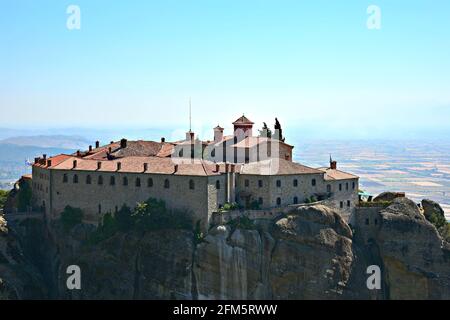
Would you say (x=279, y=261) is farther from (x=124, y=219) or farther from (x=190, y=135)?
(x=190, y=135)

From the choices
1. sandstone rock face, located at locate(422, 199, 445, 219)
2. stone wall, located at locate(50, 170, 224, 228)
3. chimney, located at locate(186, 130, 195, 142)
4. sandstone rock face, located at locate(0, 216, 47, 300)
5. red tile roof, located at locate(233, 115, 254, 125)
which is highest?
red tile roof, located at locate(233, 115, 254, 125)

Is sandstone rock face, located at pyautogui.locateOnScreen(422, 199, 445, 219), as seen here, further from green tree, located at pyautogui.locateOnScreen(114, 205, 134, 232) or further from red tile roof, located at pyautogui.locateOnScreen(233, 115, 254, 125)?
green tree, located at pyautogui.locateOnScreen(114, 205, 134, 232)

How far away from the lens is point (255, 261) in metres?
80.4

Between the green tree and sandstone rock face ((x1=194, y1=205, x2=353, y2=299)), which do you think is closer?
sandstone rock face ((x1=194, y1=205, x2=353, y2=299))

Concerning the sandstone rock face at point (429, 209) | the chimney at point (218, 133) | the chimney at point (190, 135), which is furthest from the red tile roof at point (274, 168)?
the sandstone rock face at point (429, 209)

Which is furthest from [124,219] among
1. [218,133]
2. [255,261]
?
[218,133]

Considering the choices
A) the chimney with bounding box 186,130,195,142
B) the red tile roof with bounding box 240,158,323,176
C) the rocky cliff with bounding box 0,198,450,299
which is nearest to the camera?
the rocky cliff with bounding box 0,198,450,299

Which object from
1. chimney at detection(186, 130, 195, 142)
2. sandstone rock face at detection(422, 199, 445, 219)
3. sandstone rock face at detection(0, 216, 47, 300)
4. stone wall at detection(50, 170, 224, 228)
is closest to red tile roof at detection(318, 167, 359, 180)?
sandstone rock face at detection(422, 199, 445, 219)

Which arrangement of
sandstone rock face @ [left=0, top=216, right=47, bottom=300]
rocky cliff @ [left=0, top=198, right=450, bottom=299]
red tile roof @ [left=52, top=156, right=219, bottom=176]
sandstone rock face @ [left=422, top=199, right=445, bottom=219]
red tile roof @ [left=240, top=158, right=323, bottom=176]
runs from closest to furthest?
rocky cliff @ [left=0, top=198, right=450, bottom=299]
red tile roof @ [left=52, top=156, right=219, bottom=176]
red tile roof @ [left=240, top=158, right=323, bottom=176]
sandstone rock face @ [left=0, top=216, right=47, bottom=300]
sandstone rock face @ [left=422, top=199, right=445, bottom=219]

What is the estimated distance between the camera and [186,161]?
86.2 metres

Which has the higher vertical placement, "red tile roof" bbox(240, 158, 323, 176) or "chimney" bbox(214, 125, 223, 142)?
"chimney" bbox(214, 125, 223, 142)

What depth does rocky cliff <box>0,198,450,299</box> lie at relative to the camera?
8000 centimetres

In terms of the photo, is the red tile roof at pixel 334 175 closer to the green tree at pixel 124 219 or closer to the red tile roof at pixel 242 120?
the red tile roof at pixel 242 120
